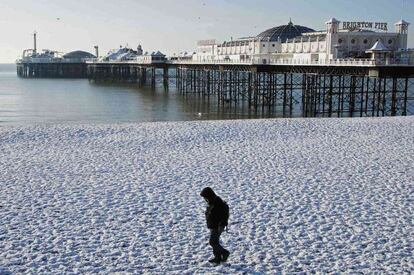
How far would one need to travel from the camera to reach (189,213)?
438 inches

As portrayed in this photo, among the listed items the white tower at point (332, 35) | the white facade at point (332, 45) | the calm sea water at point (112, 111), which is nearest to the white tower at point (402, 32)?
the white facade at point (332, 45)

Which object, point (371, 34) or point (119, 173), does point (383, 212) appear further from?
point (371, 34)

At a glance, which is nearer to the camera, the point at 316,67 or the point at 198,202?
the point at 198,202

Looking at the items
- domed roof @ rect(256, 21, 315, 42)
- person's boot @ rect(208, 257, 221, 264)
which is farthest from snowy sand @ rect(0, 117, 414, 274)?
domed roof @ rect(256, 21, 315, 42)

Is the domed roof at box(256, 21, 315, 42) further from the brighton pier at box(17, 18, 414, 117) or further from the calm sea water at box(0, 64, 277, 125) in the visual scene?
the calm sea water at box(0, 64, 277, 125)

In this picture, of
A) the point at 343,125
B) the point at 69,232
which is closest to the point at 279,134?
the point at 343,125

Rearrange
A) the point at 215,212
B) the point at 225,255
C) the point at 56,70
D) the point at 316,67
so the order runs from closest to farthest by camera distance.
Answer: the point at 215,212 < the point at 225,255 < the point at 316,67 < the point at 56,70

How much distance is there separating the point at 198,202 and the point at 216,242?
370cm

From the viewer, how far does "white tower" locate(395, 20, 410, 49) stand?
4541 centimetres

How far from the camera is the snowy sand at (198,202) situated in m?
8.71

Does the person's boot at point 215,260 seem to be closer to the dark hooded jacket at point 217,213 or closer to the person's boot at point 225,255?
the person's boot at point 225,255

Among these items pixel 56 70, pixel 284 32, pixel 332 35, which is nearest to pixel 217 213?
pixel 332 35

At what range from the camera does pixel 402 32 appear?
4547 centimetres

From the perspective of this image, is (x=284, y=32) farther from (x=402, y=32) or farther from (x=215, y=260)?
(x=215, y=260)
